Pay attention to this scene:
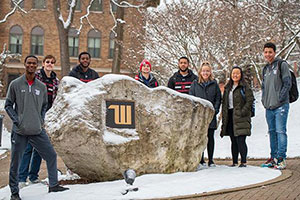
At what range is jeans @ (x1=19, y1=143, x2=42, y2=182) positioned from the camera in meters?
7.21

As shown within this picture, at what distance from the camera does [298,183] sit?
6574 millimetres

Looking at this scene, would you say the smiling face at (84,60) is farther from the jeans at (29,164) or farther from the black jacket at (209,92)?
the black jacket at (209,92)

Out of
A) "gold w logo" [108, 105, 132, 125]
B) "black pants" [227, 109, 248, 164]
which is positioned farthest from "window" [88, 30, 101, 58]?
"gold w logo" [108, 105, 132, 125]

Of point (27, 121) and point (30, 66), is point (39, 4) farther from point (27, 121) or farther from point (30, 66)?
point (27, 121)

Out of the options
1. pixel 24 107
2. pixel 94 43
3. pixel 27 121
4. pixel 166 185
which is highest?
pixel 94 43

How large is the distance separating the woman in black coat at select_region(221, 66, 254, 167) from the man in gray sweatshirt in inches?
134

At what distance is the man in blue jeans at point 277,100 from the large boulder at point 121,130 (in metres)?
1.38

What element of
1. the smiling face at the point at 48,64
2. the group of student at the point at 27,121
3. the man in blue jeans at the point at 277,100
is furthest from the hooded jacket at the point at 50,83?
the man in blue jeans at the point at 277,100

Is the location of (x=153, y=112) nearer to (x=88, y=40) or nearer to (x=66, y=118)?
(x=66, y=118)

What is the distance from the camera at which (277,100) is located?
7.80 meters

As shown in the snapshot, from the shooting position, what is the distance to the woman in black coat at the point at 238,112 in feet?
25.8

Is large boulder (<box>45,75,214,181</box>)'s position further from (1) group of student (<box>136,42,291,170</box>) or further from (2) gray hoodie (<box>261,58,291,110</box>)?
(2) gray hoodie (<box>261,58,291,110</box>)

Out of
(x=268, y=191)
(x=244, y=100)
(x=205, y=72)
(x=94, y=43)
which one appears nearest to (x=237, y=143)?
(x=244, y=100)

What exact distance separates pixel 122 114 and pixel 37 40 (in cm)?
3295
